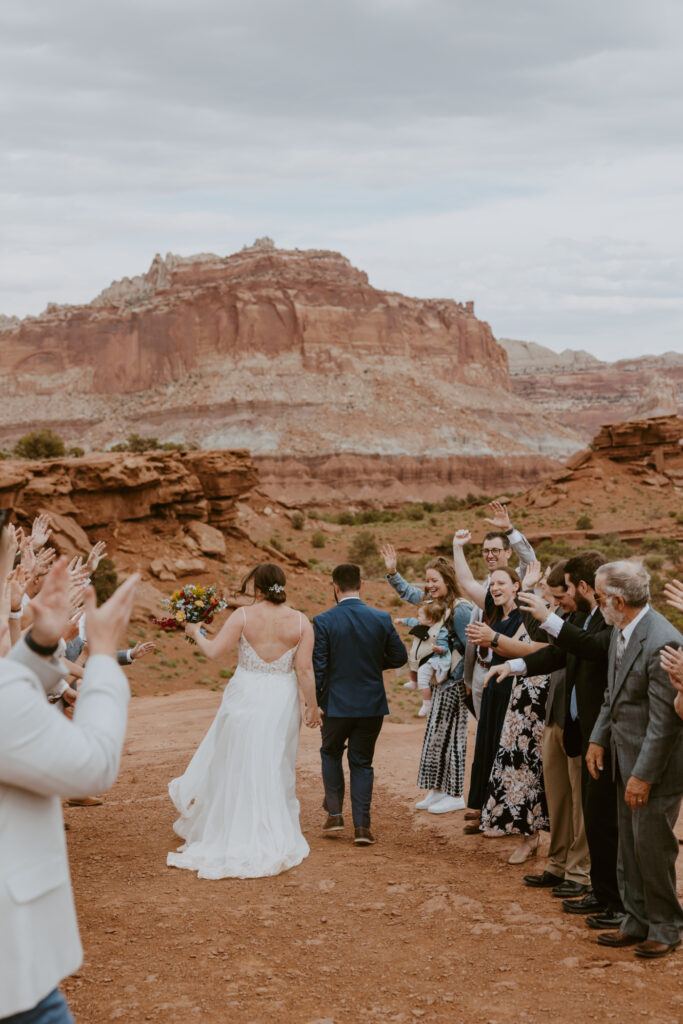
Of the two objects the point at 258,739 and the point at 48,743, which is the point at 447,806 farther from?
the point at 48,743

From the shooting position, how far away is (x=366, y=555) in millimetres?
37219

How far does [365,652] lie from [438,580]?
1140 mm

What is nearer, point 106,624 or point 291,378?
point 106,624

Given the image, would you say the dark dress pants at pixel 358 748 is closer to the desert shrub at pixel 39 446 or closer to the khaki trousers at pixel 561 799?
the khaki trousers at pixel 561 799

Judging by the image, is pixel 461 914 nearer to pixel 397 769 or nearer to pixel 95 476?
pixel 397 769

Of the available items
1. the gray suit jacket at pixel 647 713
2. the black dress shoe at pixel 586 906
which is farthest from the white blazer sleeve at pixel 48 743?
the black dress shoe at pixel 586 906

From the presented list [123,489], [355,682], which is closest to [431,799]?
[355,682]

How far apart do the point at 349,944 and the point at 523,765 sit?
2054mm

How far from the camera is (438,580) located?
8.32m

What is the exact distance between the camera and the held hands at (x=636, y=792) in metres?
5.14

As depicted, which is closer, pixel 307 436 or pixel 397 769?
pixel 397 769

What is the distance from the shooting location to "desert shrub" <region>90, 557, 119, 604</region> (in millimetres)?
21644

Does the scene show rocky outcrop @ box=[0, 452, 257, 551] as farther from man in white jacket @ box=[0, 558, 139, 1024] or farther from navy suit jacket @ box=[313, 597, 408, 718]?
man in white jacket @ box=[0, 558, 139, 1024]

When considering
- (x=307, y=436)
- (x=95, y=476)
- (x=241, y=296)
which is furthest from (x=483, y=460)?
(x=95, y=476)
